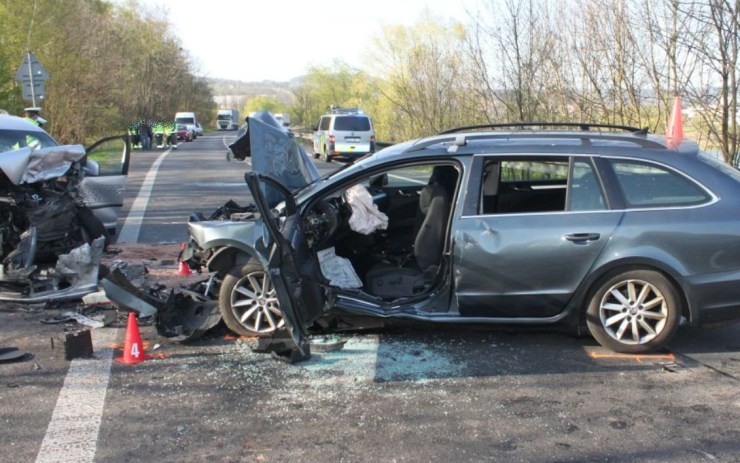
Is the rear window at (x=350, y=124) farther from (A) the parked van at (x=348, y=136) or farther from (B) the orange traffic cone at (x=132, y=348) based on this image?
(B) the orange traffic cone at (x=132, y=348)

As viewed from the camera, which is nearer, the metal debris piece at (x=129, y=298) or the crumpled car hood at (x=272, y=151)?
the metal debris piece at (x=129, y=298)

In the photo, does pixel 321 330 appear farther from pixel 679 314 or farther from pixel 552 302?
pixel 679 314

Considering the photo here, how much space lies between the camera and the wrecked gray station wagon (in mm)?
4582

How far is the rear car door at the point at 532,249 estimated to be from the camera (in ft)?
15.3

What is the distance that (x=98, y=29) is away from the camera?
1458 inches

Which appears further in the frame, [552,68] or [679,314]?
[552,68]

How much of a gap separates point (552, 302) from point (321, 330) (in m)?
1.82

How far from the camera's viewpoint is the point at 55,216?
23.5ft

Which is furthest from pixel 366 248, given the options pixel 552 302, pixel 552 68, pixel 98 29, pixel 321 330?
pixel 98 29

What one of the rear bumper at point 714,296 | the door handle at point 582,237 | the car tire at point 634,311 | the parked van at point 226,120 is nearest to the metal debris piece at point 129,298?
the door handle at point 582,237

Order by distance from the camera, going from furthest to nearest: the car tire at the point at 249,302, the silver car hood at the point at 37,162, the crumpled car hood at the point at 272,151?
the silver car hood at the point at 37,162 < the crumpled car hood at the point at 272,151 < the car tire at the point at 249,302

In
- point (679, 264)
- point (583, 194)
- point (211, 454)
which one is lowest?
point (211, 454)

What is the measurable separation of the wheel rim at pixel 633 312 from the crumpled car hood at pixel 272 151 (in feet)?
9.02

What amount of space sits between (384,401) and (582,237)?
184 centimetres
